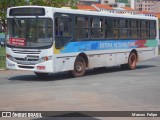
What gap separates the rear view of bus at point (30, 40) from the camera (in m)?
16.4

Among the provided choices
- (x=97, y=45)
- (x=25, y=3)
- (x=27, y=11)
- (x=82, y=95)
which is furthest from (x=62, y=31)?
(x=25, y=3)

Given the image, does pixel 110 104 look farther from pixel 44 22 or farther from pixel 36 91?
pixel 44 22

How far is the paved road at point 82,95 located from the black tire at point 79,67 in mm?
1228

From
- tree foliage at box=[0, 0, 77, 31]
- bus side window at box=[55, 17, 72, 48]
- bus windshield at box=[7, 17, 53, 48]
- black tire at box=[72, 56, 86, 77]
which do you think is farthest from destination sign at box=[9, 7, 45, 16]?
tree foliage at box=[0, 0, 77, 31]

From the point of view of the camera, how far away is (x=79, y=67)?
18219 mm

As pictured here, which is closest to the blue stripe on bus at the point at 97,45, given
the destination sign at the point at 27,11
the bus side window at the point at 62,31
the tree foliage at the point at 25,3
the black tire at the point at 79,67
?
the bus side window at the point at 62,31

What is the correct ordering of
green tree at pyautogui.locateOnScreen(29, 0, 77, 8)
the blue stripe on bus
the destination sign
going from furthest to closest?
green tree at pyautogui.locateOnScreen(29, 0, 77, 8) → the blue stripe on bus → the destination sign

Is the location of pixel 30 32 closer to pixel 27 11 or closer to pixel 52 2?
pixel 27 11

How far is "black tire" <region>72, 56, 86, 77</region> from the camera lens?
18000 millimetres

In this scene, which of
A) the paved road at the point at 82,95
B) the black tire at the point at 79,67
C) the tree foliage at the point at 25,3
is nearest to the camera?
the paved road at the point at 82,95

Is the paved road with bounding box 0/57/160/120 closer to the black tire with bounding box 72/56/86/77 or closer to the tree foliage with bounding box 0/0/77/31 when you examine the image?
the black tire with bounding box 72/56/86/77

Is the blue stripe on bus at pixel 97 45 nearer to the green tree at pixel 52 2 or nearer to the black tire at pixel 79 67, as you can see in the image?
the black tire at pixel 79 67

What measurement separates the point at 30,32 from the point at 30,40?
1.13 feet

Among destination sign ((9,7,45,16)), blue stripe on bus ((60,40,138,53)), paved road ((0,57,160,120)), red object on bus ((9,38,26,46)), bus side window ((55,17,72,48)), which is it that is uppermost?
destination sign ((9,7,45,16))
